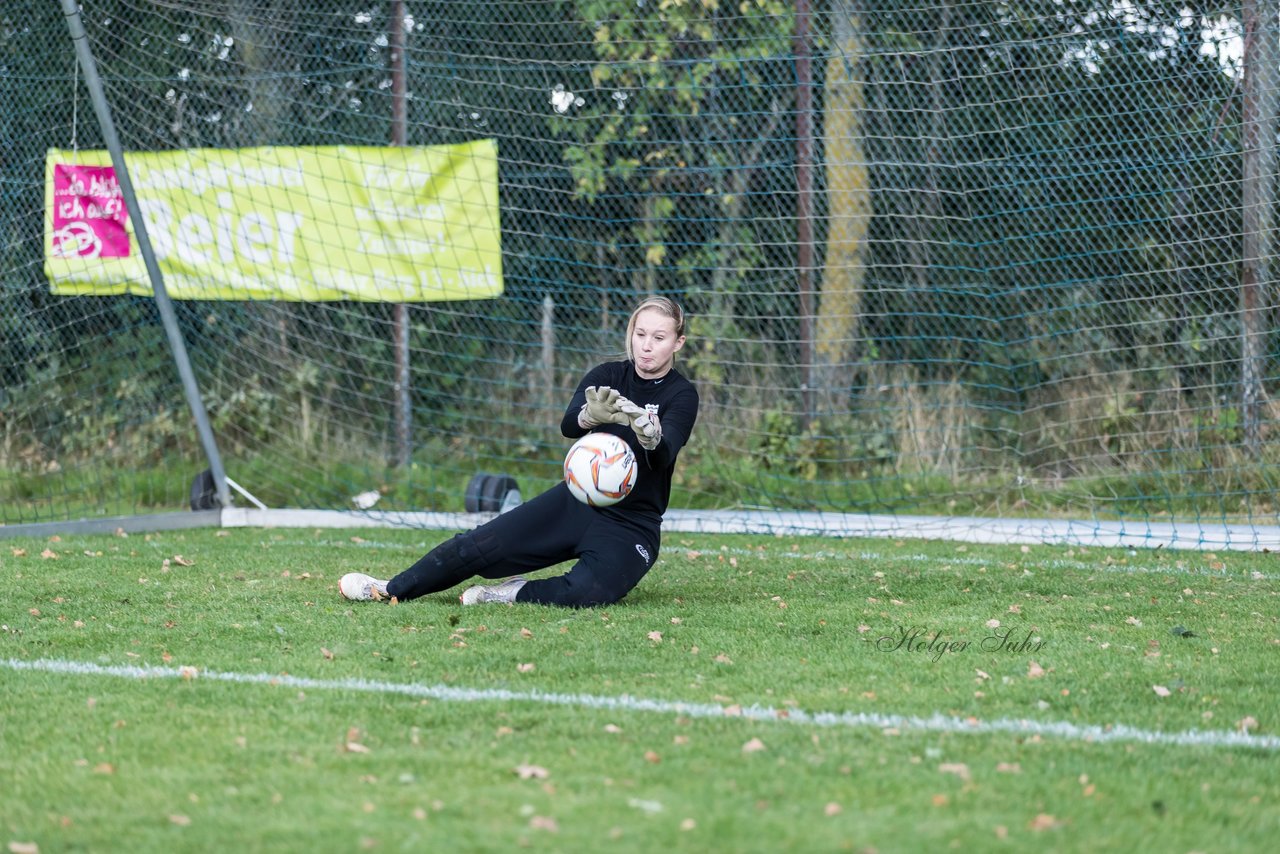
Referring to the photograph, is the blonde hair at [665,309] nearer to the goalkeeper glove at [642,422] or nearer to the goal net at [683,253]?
the goalkeeper glove at [642,422]

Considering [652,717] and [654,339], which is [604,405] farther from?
[652,717]

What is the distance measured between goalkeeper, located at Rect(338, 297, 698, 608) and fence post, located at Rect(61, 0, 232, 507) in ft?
11.6

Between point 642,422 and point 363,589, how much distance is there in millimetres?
1385

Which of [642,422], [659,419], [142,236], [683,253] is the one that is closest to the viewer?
[642,422]

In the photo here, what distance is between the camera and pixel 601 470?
502cm

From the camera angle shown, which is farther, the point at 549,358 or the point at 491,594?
the point at 549,358

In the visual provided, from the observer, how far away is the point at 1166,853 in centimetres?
250

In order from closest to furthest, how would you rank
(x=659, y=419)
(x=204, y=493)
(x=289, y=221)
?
1. (x=659, y=419)
2. (x=204, y=493)
3. (x=289, y=221)

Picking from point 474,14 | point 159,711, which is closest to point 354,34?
point 474,14

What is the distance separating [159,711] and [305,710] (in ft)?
1.21

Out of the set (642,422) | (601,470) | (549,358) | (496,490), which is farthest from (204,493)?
(642,422)

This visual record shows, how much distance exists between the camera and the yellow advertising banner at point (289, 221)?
352 inches

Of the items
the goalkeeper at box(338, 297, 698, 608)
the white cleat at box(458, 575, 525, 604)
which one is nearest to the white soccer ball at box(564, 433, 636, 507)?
the goalkeeper at box(338, 297, 698, 608)

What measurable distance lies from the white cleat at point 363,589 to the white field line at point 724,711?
1293mm
